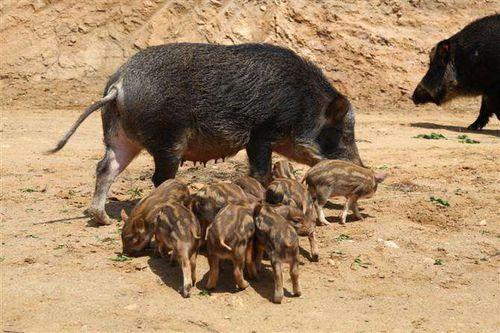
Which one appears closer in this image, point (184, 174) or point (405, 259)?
point (405, 259)

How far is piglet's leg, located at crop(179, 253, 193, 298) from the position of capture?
6.05m

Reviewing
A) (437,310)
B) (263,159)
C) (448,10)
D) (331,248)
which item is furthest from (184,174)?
(448,10)

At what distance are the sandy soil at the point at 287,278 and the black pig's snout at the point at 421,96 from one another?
5.42m

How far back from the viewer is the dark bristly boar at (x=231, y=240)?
6094 mm

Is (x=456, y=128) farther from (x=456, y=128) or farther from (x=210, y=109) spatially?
(x=210, y=109)

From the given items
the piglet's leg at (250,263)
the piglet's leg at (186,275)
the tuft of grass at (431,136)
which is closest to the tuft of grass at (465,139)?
the tuft of grass at (431,136)

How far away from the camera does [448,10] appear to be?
19.1 m

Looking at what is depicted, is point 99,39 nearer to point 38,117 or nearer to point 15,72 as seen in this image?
point 15,72

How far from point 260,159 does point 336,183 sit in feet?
2.63

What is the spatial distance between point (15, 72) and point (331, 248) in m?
11.3

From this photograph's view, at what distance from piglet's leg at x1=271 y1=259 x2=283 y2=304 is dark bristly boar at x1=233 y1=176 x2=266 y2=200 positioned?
115cm

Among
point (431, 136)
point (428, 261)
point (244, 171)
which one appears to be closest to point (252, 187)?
point (428, 261)

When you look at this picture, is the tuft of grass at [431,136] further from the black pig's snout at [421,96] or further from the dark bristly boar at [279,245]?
the dark bristly boar at [279,245]

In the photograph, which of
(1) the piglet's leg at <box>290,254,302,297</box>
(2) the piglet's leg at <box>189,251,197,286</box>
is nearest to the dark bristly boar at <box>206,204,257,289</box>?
(2) the piglet's leg at <box>189,251,197,286</box>
